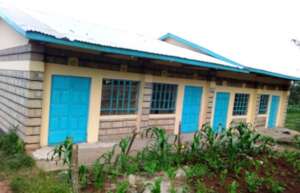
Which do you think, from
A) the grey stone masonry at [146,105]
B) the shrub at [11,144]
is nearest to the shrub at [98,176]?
the shrub at [11,144]

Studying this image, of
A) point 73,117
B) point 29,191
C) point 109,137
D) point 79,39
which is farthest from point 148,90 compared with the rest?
point 29,191

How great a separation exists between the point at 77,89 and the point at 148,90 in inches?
101

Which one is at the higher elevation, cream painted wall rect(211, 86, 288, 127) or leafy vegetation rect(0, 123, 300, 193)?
cream painted wall rect(211, 86, 288, 127)

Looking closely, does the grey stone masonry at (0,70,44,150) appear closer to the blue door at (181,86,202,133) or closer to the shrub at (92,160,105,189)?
the shrub at (92,160,105,189)

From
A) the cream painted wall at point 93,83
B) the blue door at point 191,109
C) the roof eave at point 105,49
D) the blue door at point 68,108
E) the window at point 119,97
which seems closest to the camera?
the roof eave at point 105,49

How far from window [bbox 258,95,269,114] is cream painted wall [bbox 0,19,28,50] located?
12075 millimetres

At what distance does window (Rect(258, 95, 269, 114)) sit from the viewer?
1487 cm

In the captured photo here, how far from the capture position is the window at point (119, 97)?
838cm

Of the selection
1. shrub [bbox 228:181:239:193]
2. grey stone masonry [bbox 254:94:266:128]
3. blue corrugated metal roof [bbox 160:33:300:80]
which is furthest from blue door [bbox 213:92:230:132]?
shrub [bbox 228:181:239:193]

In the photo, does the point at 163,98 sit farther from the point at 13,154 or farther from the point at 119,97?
the point at 13,154

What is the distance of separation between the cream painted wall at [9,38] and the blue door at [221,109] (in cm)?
811

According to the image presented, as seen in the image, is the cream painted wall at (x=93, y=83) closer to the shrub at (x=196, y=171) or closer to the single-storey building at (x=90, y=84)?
the single-storey building at (x=90, y=84)

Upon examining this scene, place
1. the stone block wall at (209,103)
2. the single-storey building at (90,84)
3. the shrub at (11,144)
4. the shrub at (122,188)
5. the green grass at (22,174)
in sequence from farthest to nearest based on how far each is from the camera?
the stone block wall at (209,103)
the single-storey building at (90,84)
the shrub at (11,144)
the green grass at (22,174)
the shrub at (122,188)

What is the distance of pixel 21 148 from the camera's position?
6.44 m
